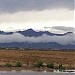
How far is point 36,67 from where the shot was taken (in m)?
33.0

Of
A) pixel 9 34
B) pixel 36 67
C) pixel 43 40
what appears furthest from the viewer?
pixel 43 40

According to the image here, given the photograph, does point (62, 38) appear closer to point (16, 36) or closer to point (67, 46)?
point (67, 46)

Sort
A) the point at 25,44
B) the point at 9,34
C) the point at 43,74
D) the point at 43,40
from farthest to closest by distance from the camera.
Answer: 1. the point at 43,40
2. the point at 25,44
3. the point at 9,34
4. the point at 43,74

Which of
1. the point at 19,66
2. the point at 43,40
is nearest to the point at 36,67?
the point at 19,66

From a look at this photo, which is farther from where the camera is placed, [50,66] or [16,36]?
[16,36]

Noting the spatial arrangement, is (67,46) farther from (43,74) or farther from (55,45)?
(43,74)

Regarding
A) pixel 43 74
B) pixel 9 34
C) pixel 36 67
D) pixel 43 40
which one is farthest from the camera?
pixel 43 40

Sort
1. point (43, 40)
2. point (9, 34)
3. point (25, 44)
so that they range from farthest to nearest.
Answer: point (43, 40) < point (25, 44) < point (9, 34)

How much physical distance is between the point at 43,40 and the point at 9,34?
25854 millimetres

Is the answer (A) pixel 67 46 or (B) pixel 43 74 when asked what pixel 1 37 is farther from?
(B) pixel 43 74

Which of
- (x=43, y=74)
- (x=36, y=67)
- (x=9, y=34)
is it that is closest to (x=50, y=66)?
(x=36, y=67)

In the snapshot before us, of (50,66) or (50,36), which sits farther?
(50,36)

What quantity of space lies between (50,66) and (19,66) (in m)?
2.83

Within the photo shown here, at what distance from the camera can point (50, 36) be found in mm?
122625
